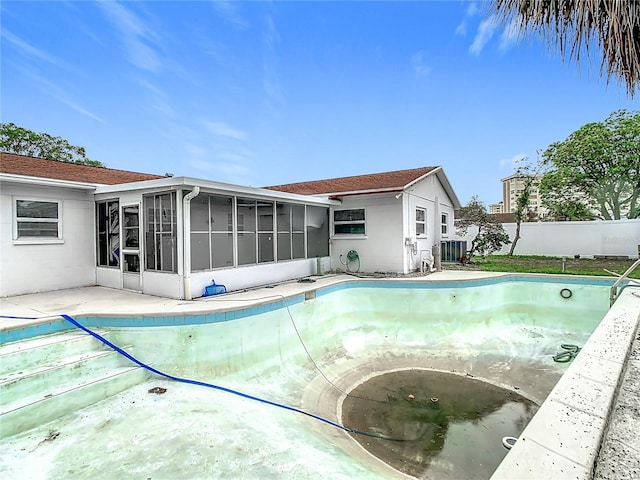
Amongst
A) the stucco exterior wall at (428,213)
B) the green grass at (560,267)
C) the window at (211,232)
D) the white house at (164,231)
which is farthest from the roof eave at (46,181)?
the green grass at (560,267)

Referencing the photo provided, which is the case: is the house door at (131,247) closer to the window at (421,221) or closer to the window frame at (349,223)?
the window frame at (349,223)

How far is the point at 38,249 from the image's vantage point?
7.47 meters

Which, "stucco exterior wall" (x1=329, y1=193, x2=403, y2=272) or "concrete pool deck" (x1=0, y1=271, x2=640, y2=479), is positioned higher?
"stucco exterior wall" (x1=329, y1=193, x2=403, y2=272)

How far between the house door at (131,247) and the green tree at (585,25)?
7549mm

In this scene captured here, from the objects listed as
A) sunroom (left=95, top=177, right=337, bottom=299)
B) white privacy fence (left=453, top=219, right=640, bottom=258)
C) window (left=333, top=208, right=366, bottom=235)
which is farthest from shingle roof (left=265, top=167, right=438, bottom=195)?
white privacy fence (left=453, top=219, right=640, bottom=258)

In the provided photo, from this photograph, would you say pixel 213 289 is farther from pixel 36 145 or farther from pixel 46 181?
pixel 36 145

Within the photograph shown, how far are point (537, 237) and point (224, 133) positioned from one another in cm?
1771

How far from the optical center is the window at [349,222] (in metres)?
11.0

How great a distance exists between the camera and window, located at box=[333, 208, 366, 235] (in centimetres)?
1105

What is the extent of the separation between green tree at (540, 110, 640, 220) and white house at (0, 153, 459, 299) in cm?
1392

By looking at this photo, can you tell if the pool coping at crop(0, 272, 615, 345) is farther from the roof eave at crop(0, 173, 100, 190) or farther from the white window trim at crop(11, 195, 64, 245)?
the roof eave at crop(0, 173, 100, 190)

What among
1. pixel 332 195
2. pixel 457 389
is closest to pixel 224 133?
pixel 332 195

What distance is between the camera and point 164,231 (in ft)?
23.1

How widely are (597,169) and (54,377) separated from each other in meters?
23.9
